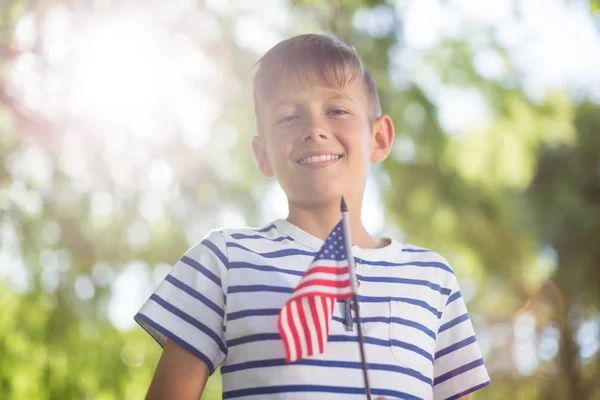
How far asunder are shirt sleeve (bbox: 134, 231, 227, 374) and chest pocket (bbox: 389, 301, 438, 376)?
28 centimetres

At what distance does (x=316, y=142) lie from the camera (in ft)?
5.07

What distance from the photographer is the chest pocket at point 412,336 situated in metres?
1.46

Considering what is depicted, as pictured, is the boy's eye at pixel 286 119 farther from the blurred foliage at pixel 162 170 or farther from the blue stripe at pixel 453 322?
the blurred foliage at pixel 162 170

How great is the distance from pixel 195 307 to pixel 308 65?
497 mm

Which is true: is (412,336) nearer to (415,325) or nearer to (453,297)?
(415,325)

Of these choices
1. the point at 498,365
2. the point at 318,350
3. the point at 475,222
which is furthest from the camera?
the point at 498,365

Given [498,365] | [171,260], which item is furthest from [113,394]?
[498,365]

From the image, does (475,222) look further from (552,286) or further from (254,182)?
(552,286)

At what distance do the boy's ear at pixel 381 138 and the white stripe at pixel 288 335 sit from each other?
1.80 feet

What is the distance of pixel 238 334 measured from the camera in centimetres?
141

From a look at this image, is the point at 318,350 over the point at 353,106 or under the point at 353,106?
under

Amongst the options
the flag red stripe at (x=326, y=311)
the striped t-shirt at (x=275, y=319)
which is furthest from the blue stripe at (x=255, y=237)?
the flag red stripe at (x=326, y=311)

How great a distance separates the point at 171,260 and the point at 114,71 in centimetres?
123

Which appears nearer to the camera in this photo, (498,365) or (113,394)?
(113,394)
